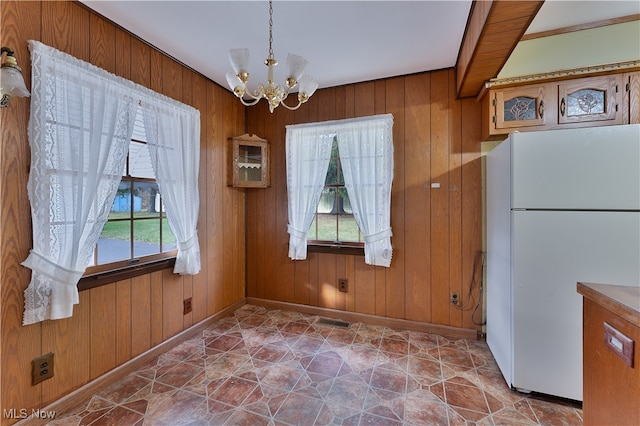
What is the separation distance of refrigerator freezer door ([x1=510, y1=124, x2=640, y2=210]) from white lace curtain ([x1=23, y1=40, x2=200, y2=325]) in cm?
278

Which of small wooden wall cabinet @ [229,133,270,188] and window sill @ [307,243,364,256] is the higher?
small wooden wall cabinet @ [229,133,270,188]

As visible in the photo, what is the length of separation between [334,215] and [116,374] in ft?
7.63

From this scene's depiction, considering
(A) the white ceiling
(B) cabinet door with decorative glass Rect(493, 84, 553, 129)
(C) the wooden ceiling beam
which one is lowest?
(B) cabinet door with decorative glass Rect(493, 84, 553, 129)

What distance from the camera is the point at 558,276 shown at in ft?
5.72

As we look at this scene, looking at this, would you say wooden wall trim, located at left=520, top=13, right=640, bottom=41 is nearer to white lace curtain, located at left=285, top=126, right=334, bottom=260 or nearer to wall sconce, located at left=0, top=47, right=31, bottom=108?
white lace curtain, located at left=285, top=126, right=334, bottom=260

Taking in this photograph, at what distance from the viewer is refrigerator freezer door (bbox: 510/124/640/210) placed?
1603 mm

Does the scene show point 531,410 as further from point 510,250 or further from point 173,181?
point 173,181

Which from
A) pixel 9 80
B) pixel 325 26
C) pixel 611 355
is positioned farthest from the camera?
pixel 325 26

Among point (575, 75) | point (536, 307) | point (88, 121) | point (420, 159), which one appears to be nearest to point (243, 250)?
point (88, 121)

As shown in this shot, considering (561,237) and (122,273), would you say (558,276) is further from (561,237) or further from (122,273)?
(122,273)

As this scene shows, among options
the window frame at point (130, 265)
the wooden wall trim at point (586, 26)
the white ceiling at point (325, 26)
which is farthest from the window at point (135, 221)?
the wooden wall trim at point (586, 26)

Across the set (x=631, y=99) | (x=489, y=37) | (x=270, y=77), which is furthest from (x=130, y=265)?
(x=631, y=99)

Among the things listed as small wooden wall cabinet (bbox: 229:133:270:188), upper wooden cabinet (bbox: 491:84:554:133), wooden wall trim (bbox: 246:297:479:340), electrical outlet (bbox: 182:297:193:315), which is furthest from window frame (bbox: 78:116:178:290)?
upper wooden cabinet (bbox: 491:84:554:133)

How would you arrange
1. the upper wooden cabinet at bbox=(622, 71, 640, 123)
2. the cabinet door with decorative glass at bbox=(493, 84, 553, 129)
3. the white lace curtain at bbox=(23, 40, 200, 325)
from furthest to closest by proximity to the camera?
the cabinet door with decorative glass at bbox=(493, 84, 553, 129), the upper wooden cabinet at bbox=(622, 71, 640, 123), the white lace curtain at bbox=(23, 40, 200, 325)
